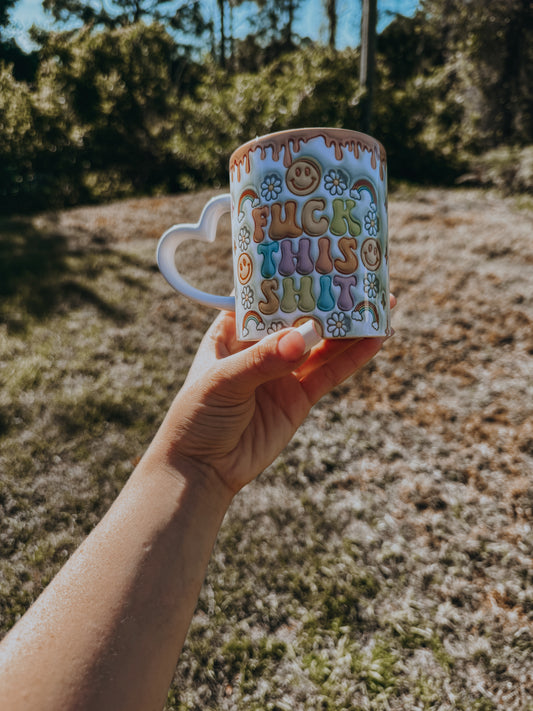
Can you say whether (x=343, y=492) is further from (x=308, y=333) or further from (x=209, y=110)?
(x=209, y=110)

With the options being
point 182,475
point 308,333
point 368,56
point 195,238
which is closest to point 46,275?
point 195,238

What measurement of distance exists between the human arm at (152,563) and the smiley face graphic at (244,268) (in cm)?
22

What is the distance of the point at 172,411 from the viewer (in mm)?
1518

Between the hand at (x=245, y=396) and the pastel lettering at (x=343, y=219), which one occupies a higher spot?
the pastel lettering at (x=343, y=219)

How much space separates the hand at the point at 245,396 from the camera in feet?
4.18

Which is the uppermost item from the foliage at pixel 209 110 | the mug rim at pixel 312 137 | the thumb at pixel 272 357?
the foliage at pixel 209 110

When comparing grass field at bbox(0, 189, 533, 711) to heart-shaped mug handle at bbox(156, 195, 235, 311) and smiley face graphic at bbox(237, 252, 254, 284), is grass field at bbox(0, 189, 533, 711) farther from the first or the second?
smiley face graphic at bbox(237, 252, 254, 284)

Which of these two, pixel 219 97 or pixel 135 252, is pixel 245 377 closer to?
pixel 135 252

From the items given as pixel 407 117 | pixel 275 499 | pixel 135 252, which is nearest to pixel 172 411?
pixel 275 499

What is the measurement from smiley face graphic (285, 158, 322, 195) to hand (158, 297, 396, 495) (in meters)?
0.38

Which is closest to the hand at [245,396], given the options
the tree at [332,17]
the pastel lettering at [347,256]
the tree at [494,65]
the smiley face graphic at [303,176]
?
the pastel lettering at [347,256]

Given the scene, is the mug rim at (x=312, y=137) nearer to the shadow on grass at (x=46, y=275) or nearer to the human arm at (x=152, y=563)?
the human arm at (x=152, y=563)

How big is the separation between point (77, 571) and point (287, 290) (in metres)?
0.92

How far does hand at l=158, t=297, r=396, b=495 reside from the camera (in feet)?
4.18
